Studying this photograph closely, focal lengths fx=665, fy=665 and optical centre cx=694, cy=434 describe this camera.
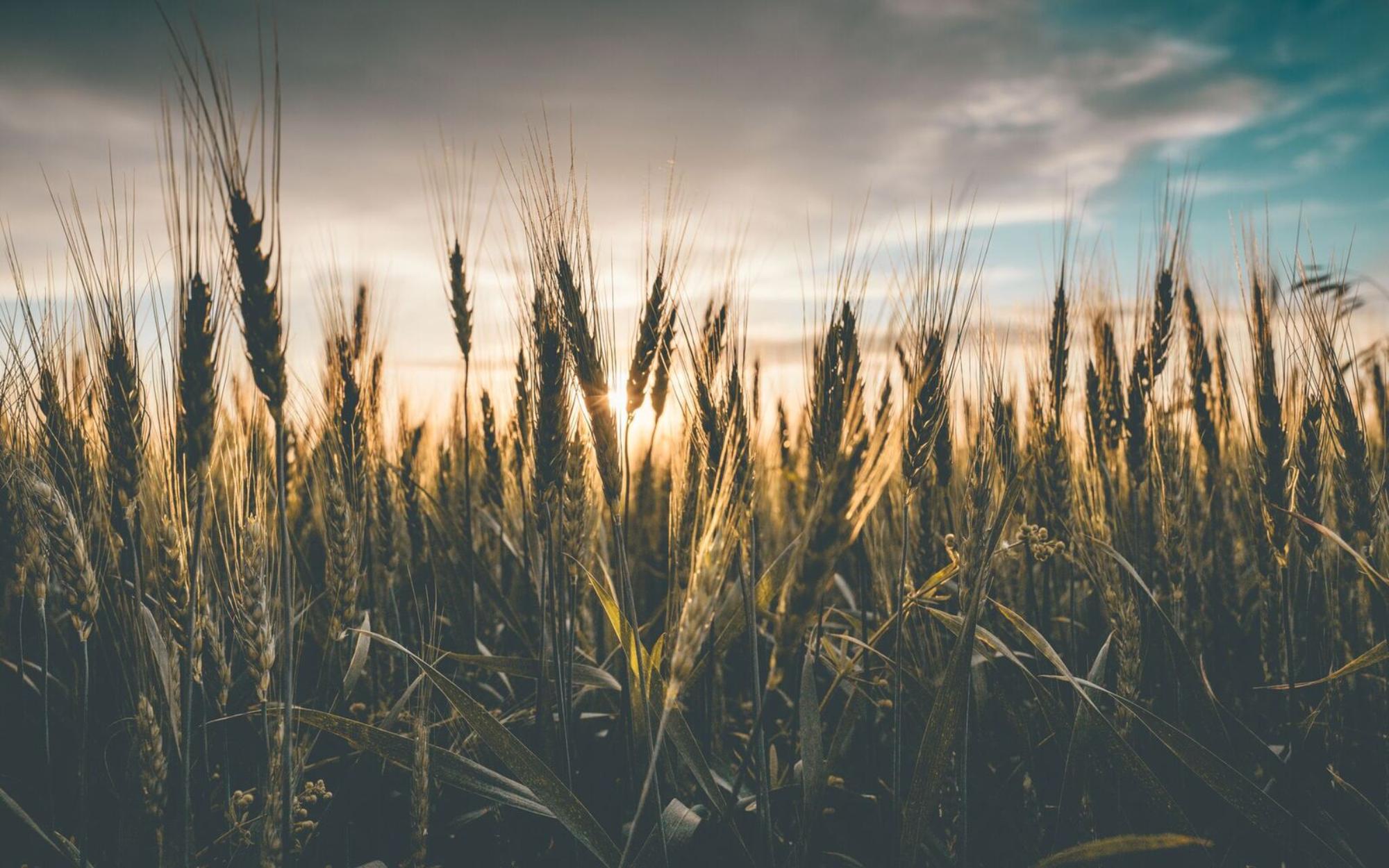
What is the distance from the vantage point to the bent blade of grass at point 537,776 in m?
1.20

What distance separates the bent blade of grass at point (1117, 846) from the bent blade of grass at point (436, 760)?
0.90m

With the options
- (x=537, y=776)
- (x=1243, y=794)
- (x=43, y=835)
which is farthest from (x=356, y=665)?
(x=1243, y=794)

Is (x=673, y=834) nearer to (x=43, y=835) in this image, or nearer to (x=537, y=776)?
(x=537, y=776)

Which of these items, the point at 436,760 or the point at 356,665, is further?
the point at 356,665

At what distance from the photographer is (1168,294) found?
2.33 metres

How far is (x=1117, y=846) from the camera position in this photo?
1.04 m

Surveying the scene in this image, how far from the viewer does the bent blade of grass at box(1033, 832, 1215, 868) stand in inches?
38.6

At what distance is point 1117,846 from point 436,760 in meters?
1.25

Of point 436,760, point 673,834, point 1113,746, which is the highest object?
point 1113,746

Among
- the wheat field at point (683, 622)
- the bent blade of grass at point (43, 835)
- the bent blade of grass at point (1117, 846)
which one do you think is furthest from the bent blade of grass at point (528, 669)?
the bent blade of grass at point (1117, 846)

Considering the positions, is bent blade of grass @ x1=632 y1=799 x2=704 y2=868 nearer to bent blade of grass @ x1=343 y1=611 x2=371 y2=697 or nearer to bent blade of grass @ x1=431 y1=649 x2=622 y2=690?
bent blade of grass @ x1=431 y1=649 x2=622 y2=690

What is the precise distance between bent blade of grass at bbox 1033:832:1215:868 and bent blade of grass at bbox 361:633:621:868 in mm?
752

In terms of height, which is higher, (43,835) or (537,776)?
(537,776)

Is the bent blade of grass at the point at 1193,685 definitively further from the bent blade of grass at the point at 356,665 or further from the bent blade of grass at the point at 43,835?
the bent blade of grass at the point at 43,835
